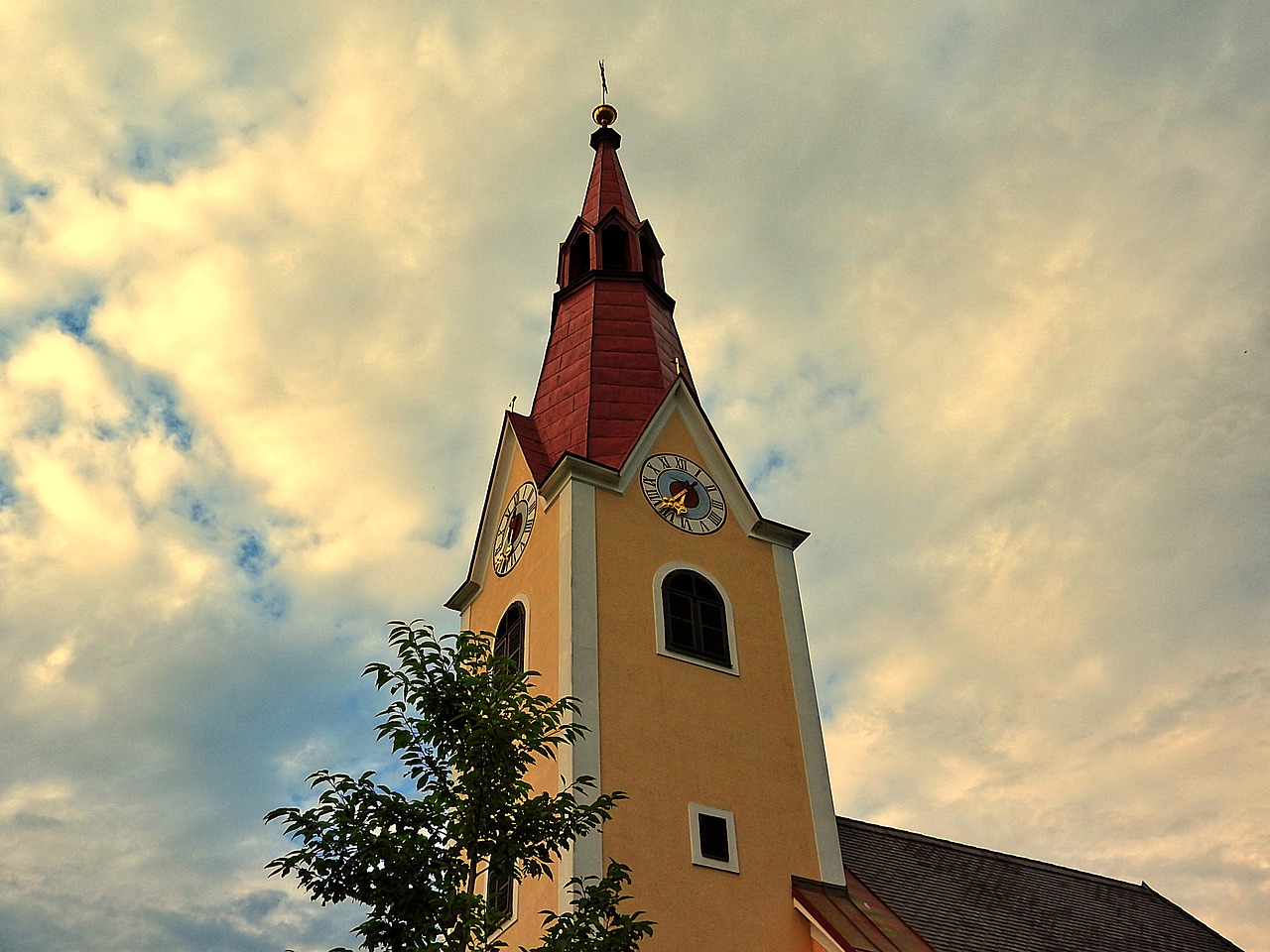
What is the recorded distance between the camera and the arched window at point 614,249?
2727 centimetres

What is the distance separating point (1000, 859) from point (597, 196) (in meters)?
17.3

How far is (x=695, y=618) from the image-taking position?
19641 millimetres

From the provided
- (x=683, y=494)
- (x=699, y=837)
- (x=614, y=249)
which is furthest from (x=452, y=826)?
(x=614, y=249)

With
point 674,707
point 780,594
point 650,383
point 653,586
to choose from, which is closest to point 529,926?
point 674,707

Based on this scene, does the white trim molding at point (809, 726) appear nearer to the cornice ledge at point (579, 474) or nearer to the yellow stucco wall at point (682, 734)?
the yellow stucco wall at point (682, 734)

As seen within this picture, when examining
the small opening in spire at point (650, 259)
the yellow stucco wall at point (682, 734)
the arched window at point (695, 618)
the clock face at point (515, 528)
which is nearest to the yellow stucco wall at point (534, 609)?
the yellow stucco wall at point (682, 734)

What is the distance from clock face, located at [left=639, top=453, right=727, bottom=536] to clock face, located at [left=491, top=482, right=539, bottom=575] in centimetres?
206

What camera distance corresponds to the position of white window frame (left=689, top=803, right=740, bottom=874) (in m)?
16.7

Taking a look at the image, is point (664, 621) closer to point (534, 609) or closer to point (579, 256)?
point (534, 609)

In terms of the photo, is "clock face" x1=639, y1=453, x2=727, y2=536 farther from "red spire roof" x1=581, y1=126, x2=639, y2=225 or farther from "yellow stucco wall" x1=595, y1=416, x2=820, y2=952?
"red spire roof" x1=581, y1=126, x2=639, y2=225

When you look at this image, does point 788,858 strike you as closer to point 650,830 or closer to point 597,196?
point 650,830

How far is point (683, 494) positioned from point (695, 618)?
2.67 meters

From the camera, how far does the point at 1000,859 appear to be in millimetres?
23969

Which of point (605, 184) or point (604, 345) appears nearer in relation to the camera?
point (604, 345)
